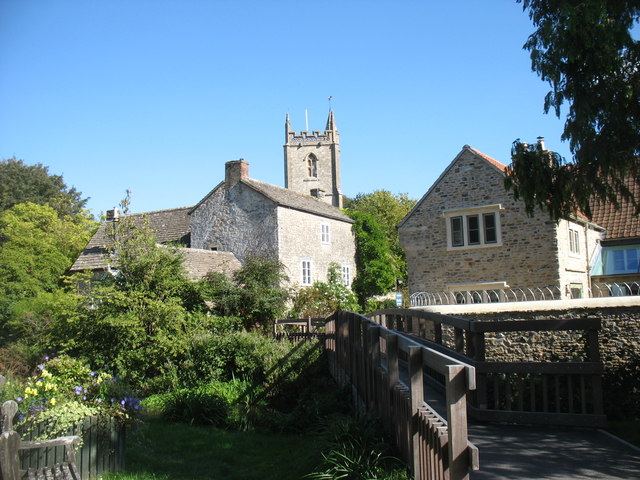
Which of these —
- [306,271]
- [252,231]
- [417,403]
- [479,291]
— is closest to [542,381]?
[417,403]

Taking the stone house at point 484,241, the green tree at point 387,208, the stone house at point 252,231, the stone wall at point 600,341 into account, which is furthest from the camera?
the green tree at point 387,208

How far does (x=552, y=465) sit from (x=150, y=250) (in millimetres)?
15708

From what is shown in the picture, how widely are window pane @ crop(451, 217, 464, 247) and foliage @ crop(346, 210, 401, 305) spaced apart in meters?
15.1

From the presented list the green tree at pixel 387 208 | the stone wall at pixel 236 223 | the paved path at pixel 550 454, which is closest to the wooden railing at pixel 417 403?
the paved path at pixel 550 454

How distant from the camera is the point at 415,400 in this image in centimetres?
472

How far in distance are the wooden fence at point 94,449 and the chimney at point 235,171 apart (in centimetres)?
2570

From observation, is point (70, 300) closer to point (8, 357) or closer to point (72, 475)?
point (8, 357)

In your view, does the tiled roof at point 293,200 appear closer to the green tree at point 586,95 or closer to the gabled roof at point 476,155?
the gabled roof at point 476,155

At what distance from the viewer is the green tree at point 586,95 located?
28.8 feet

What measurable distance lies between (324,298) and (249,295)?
7742 millimetres

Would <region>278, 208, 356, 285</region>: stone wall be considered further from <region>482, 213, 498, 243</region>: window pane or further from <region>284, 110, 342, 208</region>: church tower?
<region>284, 110, 342, 208</region>: church tower

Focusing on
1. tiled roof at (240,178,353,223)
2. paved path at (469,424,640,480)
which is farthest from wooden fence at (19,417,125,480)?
tiled roof at (240,178,353,223)

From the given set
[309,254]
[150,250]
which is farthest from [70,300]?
[309,254]

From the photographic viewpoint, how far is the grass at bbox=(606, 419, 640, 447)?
6.62 meters
